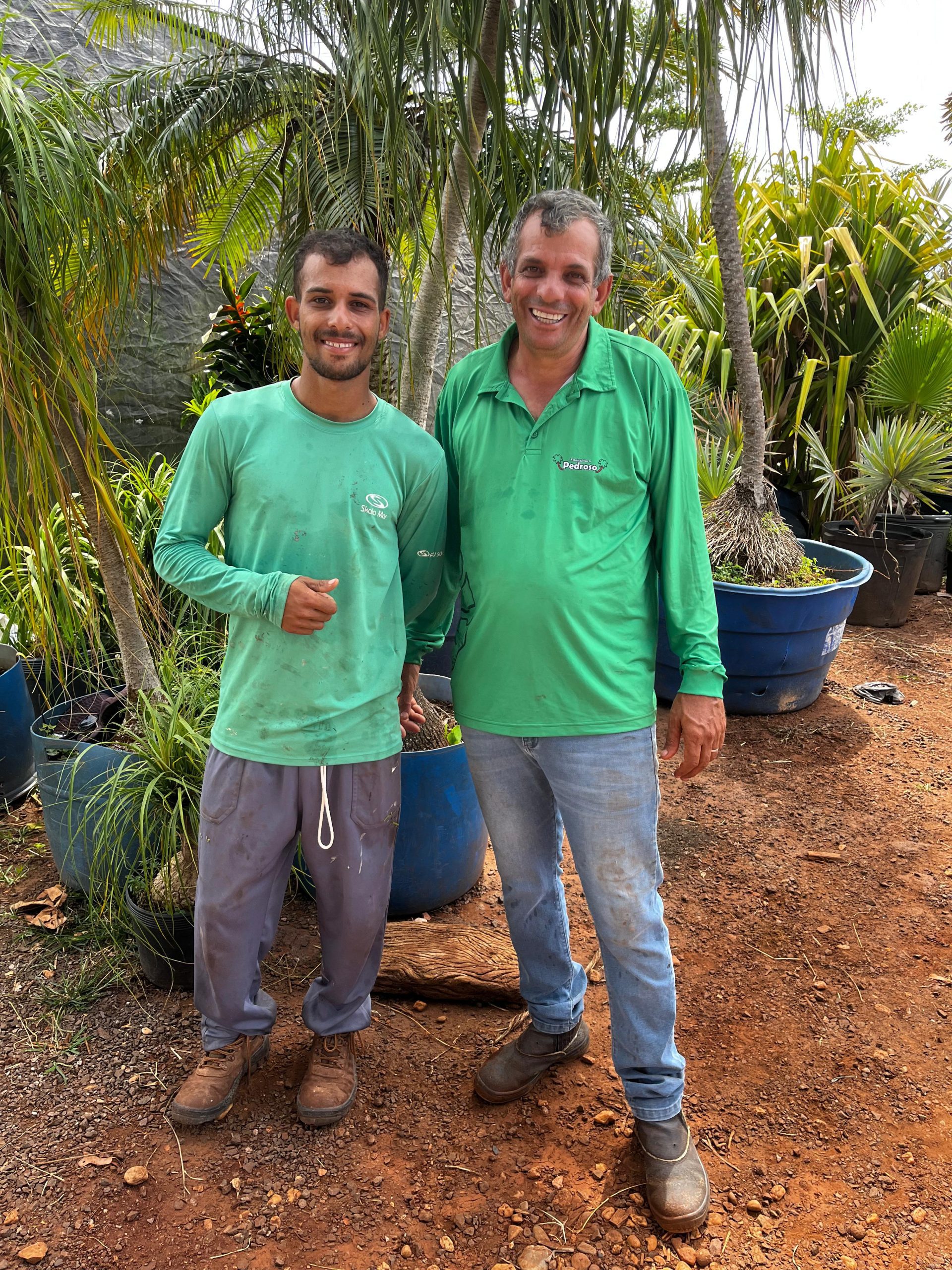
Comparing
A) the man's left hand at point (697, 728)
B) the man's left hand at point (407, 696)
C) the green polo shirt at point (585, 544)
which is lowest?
the man's left hand at point (407, 696)

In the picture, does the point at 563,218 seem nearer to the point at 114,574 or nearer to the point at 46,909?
the point at 114,574

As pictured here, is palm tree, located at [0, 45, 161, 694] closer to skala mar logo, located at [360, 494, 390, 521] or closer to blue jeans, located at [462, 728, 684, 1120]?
skala mar logo, located at [360, 494, 390, 521]

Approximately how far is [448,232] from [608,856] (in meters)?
1.84

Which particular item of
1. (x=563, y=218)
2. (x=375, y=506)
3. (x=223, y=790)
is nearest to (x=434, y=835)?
(x=223, y=790)

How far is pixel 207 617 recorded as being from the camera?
351cm

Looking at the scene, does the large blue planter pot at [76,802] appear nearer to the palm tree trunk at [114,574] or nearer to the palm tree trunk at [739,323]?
the palm tree trunk at [114,574]

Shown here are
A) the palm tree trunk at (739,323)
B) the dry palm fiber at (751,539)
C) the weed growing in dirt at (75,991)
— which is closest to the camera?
the weed growing in dirt at (75,991)

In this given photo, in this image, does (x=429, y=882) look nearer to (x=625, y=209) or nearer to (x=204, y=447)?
(x=204, y=447)

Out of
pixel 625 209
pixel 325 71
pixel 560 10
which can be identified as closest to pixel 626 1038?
pixel 560 10

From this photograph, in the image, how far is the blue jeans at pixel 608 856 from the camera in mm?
1854

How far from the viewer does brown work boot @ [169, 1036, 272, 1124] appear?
6.91ft

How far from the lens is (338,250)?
1.86 metres

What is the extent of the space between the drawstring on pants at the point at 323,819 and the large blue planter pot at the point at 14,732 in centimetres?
205

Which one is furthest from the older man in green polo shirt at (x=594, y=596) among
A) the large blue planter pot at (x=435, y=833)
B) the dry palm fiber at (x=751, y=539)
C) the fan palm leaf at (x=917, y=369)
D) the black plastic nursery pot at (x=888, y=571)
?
the fan palm leaf at (x=917, y=369)
